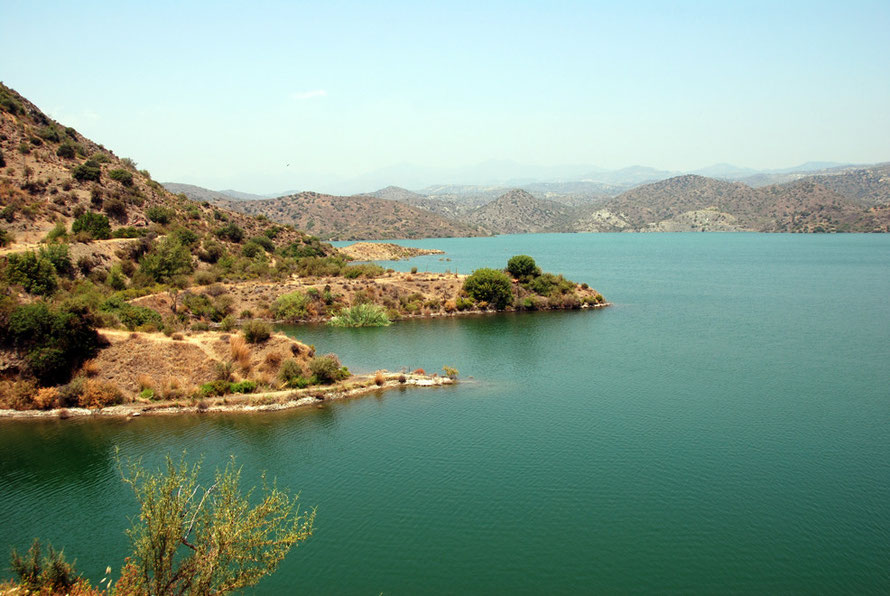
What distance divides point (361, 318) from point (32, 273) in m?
28.8

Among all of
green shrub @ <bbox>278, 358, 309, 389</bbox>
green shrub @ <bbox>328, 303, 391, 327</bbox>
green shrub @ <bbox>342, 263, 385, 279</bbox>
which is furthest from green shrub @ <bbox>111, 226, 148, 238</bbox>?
green shrub @ <bbox>278, 358, 309, 389</bbox>

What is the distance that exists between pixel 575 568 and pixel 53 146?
84759 millimetres

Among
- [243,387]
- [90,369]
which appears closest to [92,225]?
[90,369]

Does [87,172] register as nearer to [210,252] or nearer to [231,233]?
[210,252]

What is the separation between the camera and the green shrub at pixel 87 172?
7188 centimetres

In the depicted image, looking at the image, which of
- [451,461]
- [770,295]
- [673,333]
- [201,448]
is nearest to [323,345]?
[201,448]

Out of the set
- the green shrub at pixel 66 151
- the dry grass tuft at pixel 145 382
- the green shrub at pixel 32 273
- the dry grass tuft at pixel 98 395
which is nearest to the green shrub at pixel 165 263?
the green shrub at pixel 32 273

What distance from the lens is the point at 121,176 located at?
7738 cm

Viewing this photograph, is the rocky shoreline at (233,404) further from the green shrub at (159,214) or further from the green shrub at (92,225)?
the green shrub at (159,214)

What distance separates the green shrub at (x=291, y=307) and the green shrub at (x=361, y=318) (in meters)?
3.69

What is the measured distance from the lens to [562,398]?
117 ft

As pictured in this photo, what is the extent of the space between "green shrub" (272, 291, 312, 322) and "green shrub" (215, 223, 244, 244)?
24980 mm

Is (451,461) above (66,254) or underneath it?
underneath

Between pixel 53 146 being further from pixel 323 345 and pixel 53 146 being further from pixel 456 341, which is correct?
pixel 456 341
